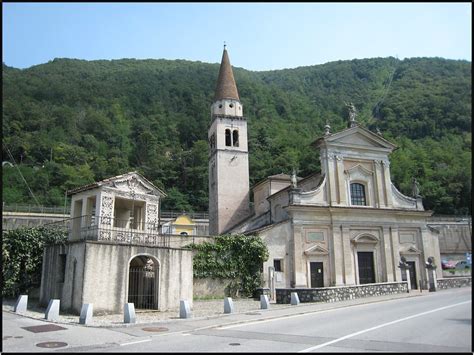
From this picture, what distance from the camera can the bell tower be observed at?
Result: 36.4m

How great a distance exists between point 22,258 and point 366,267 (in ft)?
70.3

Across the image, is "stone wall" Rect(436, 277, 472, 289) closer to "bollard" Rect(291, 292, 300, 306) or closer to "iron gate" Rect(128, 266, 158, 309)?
"bollard" Rect(291, 292, 300, 306)

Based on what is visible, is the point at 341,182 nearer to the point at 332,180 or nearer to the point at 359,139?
the point at 332,180

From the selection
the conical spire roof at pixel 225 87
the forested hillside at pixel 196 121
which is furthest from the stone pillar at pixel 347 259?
the forested hillside at pixel 196 121

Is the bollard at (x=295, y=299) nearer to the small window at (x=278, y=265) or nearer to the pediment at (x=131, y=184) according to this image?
the small window at (x=278, y=265)

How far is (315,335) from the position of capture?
33.1 ft

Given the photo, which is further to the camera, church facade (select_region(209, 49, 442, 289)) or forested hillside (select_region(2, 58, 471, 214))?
forested hillside (select_region(2, 58, 471, 214))

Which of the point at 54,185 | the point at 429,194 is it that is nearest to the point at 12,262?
the point at 54,185

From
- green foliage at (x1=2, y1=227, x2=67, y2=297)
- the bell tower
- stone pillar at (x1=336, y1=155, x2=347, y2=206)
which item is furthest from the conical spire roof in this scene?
green foliage at (x1=2, y1=227, x2=67, y2=297)

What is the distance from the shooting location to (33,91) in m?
81.8

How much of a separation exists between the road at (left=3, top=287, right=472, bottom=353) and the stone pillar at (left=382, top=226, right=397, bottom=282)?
13547 mm

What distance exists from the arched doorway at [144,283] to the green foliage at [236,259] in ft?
14.4

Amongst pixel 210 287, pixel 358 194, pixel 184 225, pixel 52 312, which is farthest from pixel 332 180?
pixel 184 225

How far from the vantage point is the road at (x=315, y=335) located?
8.47 meters
